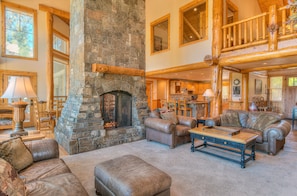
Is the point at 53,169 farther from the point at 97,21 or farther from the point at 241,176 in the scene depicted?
the point at 97,21

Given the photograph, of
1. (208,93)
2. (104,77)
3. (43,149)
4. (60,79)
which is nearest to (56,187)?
(43,149)

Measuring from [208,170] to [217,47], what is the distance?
449cm

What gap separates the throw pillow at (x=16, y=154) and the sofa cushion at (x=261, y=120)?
443cm

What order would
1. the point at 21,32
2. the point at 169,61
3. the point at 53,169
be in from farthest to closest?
the point at 169,61 < the point at 21,32 < the point at 53,169

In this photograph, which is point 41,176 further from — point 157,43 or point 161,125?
point 157,43

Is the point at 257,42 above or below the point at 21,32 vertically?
below

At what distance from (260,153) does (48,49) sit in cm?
791

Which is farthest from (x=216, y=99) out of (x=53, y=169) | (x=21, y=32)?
(x=21, y=32)

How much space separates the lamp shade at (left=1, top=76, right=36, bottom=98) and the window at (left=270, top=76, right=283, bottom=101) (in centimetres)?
1059

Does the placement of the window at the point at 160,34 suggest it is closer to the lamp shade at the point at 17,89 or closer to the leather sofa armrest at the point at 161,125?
the leather sofa armrest at the point at 161,125

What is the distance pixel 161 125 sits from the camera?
4008mm

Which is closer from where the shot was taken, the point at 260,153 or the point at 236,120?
the point at 260,153

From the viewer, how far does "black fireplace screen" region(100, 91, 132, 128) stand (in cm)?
433

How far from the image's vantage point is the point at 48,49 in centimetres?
694
